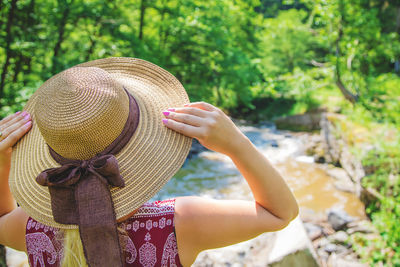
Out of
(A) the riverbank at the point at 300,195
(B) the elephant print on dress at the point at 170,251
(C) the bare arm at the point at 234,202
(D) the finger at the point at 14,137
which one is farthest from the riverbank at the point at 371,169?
(D) the finger at the point at 14,137

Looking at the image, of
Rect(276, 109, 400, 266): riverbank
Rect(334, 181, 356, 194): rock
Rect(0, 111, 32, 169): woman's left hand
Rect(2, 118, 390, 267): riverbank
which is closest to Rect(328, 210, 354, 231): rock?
Rect(2, 118, 390, 267): riverbank

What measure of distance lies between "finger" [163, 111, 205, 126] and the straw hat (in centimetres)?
7

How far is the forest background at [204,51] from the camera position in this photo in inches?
141

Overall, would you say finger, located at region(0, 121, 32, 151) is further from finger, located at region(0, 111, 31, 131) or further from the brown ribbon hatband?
the brown ribbon hatband

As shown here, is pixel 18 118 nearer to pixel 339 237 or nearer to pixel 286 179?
pixel 339 237

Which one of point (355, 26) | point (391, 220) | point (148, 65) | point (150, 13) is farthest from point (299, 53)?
point (148, 65)

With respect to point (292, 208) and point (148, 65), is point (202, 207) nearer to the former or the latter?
point (292, 208)

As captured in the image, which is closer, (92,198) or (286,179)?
(92,198)

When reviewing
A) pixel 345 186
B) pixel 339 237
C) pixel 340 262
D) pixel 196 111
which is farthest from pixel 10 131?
pixel 345 186

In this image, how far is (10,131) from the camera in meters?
1.14

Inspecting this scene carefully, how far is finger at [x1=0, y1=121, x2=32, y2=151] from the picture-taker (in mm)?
1118

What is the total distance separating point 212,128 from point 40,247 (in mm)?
789

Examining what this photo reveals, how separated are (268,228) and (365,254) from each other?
345 centimetres

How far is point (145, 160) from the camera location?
0.97 metres
